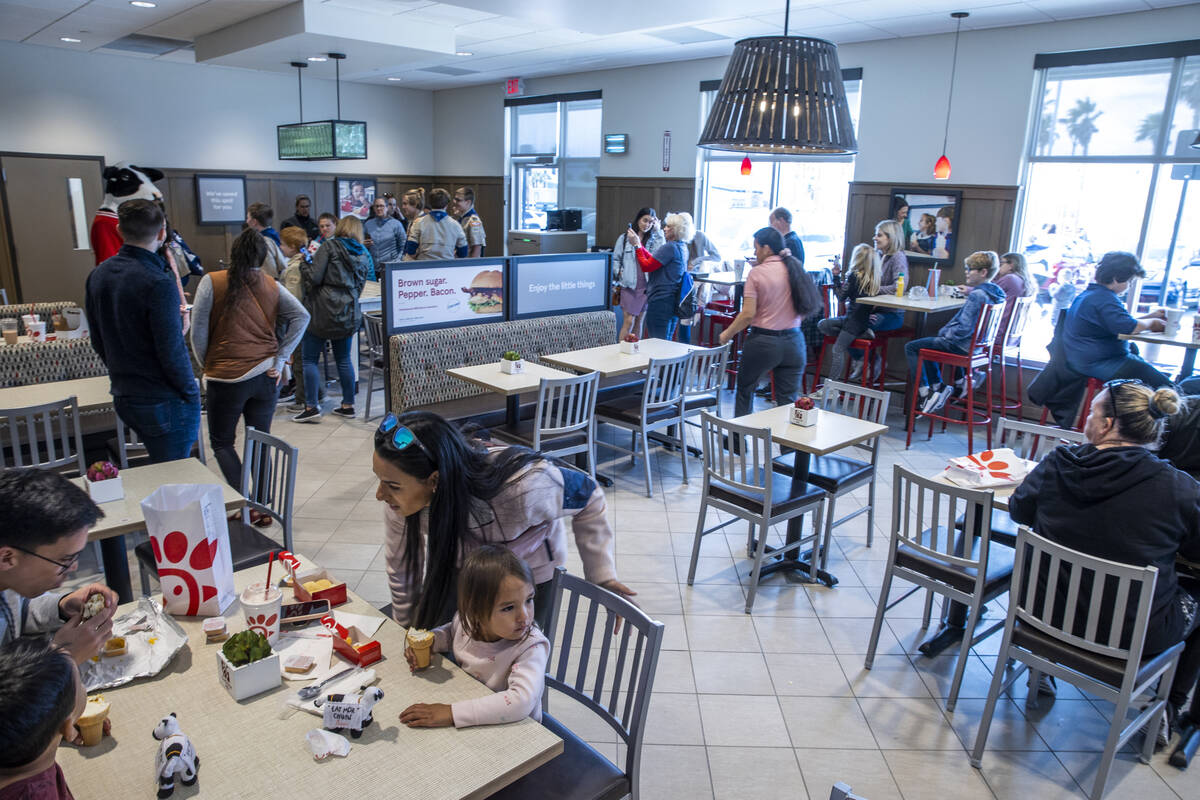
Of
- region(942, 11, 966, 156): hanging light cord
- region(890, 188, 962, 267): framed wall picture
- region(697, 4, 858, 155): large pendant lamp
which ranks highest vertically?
region(942, 11, 966, 156): hanging light cord

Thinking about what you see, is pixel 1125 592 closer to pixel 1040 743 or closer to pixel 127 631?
pixel 1040 743

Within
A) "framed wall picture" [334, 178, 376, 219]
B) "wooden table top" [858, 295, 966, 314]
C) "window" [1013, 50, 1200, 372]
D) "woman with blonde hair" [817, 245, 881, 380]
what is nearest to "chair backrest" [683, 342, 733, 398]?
"wooden table top" [858, 295, 966, 314]

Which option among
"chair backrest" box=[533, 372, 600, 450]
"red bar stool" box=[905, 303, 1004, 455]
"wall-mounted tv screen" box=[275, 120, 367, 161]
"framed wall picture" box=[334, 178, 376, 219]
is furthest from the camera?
"framed wall picture" box=[334, 178, 376, 219]

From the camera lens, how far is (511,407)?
4.73m

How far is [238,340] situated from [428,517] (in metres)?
2.30

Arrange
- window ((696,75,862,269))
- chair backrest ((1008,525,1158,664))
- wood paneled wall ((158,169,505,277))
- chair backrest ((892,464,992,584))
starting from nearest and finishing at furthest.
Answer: chair backrest ((1008,525,1158,664)) → chair backrest ((892,464,992,584)) → window ((696,75,862,269)) → wood paneled wall ((158,169,505,277))

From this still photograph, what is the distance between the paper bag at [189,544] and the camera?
1900 millimetres

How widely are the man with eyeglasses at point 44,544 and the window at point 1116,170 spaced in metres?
6.76

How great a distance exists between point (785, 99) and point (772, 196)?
20.4 ft

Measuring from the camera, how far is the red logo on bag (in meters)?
1.92

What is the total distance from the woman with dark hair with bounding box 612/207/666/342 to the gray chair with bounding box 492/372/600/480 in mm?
2383

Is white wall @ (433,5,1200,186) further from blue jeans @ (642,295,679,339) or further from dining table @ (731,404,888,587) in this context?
dining table @ (731,404,888,587)

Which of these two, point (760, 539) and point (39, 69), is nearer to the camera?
point (760, 539)

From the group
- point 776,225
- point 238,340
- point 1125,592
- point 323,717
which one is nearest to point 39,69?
point 238,340
